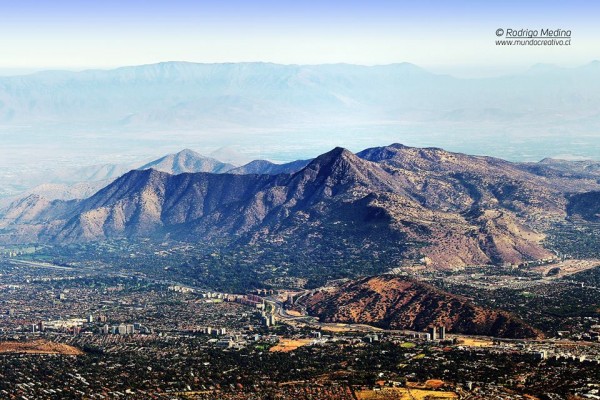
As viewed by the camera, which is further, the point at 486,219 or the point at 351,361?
the point at 486,219

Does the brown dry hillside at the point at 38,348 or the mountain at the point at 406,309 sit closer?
the brown dry hillside at the point at 38,348

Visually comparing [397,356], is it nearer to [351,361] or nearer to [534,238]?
[351,361]

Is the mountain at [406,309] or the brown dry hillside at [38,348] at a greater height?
the mountain at [406,309]

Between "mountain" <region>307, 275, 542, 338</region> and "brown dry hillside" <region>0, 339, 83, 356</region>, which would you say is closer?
"brown dry hillside" <region>0, 339, 83, 356</region>

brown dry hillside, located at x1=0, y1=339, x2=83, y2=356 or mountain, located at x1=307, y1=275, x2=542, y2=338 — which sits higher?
mountain, located at x1=307, y1=275, x2=542, y2=338

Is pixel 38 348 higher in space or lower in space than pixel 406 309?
lower

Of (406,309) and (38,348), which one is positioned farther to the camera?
(406,309)

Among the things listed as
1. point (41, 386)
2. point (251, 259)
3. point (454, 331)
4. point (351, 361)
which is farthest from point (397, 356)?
point (251, 259)

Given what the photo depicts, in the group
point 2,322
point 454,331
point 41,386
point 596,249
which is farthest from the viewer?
point 596,249
